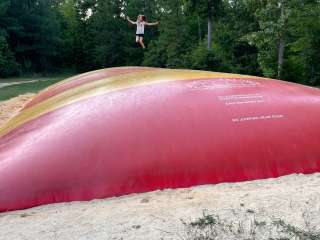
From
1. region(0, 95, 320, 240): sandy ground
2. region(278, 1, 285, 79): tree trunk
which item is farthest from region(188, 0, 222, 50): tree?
region(0, 95, 320, 240): sandy ground

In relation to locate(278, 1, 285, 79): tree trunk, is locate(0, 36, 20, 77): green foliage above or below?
below

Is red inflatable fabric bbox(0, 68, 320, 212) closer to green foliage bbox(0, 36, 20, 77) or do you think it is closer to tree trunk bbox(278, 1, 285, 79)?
tree trunk bbox(278, 1, 285, 79)

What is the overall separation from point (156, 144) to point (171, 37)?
2405 centimetres

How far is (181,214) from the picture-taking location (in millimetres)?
3375

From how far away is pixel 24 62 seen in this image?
33.3 m

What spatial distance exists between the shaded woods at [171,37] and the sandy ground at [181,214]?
36.0ft

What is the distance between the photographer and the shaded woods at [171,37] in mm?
15492

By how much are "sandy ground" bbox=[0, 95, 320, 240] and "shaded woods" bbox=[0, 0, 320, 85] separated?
1097 centimetres

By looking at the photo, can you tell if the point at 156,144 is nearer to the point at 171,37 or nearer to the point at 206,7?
the point at 206,7

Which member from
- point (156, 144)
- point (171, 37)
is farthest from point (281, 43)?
point (171, 37)

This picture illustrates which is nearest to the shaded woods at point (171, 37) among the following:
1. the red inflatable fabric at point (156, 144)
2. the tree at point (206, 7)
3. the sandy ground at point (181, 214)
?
the tree at point (206, 7)

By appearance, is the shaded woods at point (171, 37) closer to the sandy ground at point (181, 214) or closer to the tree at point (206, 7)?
the tree at point (206, 7)

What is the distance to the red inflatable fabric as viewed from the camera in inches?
153

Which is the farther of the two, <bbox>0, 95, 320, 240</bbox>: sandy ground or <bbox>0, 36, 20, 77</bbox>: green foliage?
<bbox>0, 36, 20, 77</bbox>: green foliage
